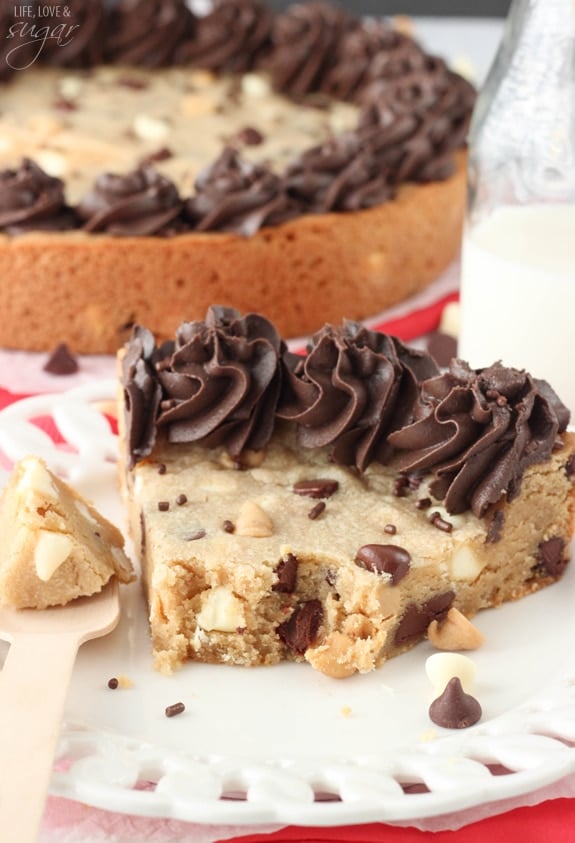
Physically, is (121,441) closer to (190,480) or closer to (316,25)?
(190,480)

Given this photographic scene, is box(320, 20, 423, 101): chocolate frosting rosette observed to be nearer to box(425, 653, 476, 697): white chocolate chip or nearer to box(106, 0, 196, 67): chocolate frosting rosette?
box(106, 0, 196, 67): chocolate frosting rosette

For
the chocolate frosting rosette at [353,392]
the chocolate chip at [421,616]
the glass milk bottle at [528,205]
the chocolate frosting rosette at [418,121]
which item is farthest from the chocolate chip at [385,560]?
the chocolate frosting rosette at [418,121]

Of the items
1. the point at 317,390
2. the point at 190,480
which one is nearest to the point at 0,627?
the point at 190,480

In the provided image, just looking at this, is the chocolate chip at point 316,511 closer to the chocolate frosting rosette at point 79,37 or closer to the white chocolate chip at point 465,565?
the white chocolate chip at point 465,565

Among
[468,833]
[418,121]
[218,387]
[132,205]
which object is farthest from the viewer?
[418,121]

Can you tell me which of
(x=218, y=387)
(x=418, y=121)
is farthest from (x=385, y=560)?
(x=418, y=121)

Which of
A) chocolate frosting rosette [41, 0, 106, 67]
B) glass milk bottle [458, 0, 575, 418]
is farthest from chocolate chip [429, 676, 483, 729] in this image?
chocolate frosting rosette [41, 0, 106, 67]

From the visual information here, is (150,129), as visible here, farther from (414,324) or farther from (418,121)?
(414,324)
